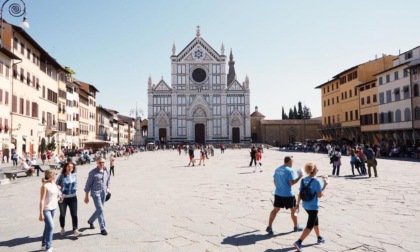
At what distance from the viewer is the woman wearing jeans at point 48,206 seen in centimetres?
586

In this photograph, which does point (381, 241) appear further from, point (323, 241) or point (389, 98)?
point (389, 98)

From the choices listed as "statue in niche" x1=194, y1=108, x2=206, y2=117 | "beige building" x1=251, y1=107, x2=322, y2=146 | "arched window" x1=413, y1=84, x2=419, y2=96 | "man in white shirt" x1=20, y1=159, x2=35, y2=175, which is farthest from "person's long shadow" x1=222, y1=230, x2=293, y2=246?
"beige building" x1=251, y1=107, x2=322, y2=146

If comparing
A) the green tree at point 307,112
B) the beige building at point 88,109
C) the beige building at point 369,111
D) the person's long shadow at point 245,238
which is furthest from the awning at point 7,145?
the green tree at point 307,112

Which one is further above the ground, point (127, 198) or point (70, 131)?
point (70, 131)

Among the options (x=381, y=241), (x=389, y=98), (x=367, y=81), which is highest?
(x=367, y=81)

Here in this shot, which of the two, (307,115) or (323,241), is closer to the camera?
(323,241)

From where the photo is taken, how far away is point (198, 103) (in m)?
73.4

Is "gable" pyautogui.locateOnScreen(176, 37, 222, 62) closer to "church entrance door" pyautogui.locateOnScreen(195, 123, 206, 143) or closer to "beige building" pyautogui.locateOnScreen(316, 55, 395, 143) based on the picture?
"church entrance door" pyautogui.locateOnScreen(195, 123, 206, 143)

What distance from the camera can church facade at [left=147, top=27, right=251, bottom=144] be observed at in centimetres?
7275

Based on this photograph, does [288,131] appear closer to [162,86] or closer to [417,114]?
[162,86]

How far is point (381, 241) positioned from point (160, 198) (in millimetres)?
6683

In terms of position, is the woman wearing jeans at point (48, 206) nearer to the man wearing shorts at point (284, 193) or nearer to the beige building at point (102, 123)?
the man wearing shorts at point (284, 193)

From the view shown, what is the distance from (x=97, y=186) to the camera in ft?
23.3

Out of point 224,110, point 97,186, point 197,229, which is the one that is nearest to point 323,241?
point 197,229
